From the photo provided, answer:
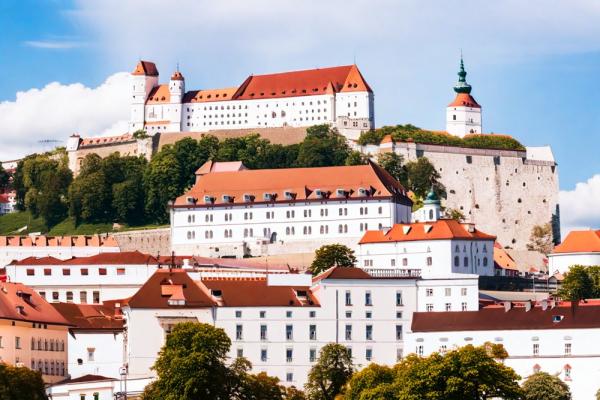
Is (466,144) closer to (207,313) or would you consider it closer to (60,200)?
(60,200)

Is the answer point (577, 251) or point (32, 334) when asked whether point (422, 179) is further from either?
point (32, 334)

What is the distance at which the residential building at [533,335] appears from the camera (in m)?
80.2

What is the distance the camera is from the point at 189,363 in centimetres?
7419

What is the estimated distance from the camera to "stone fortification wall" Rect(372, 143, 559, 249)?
464ft

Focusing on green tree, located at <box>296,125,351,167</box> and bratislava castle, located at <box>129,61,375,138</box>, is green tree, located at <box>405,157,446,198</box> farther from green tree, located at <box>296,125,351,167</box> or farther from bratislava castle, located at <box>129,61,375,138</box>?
bratislava castle, located at <box>129,61,375,138</box>

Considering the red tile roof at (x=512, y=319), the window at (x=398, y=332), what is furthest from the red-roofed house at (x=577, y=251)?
the window at (x=398, y=332)

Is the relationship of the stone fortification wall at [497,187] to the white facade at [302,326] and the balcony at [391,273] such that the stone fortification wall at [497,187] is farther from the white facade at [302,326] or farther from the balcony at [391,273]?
the white facade at [302,326]

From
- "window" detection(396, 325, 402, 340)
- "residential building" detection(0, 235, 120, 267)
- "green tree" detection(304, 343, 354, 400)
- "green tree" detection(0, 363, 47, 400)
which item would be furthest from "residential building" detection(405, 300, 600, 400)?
"residential building" detection(0, 235, 120, 267)

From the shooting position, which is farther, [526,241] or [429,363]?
[526,241]

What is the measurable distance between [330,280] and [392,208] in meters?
35.6

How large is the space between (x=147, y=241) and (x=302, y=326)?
51071mm

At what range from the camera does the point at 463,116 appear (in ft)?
509

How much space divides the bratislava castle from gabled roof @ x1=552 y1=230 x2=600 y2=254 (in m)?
35.8

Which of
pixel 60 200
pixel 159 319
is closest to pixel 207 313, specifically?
pixel 159 319
